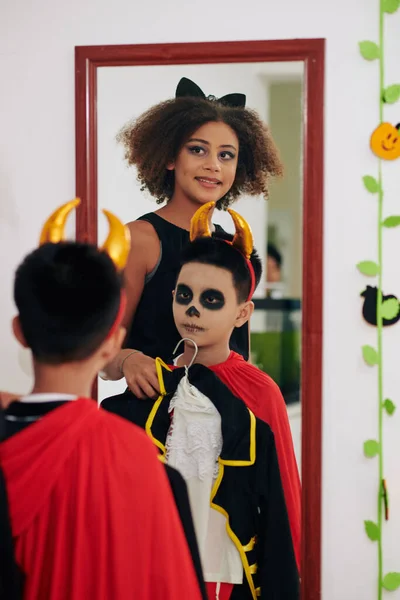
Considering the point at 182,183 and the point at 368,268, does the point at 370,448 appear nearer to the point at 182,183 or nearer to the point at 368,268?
the point at 368,268

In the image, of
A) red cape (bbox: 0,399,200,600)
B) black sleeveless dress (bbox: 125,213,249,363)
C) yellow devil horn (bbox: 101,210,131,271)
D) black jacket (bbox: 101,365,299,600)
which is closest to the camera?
red cape (bbox: 0,399,200,600)

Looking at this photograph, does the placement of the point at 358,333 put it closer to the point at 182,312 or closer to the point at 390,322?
the point at 390,322

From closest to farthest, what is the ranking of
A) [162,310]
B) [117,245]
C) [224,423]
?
1. [117,245]
2. [224,423]
3. [162,310]

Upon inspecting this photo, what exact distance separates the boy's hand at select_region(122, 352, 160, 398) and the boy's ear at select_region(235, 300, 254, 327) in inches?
8.1

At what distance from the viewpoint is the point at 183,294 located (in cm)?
149

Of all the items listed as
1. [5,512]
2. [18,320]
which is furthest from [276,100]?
[5,512]

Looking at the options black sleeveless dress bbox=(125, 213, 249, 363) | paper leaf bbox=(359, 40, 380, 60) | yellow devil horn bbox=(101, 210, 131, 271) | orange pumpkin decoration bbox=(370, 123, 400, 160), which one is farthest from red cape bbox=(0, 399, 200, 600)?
paper leaf bbox=(359, 40, 380, 60)

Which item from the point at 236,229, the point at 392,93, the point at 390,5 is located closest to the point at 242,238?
the point at 236,229

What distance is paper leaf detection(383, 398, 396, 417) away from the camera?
160 cm

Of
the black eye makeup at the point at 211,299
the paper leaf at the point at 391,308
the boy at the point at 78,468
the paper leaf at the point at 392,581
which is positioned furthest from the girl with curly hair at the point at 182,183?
the paper leaf at the point at 392,581

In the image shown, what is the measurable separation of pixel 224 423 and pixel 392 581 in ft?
1.87

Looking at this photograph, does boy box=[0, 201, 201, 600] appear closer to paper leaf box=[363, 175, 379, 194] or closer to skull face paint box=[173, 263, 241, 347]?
skull face paint box=[173, 263, 241, 347]

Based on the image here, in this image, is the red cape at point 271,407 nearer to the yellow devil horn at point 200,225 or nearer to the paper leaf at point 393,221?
the yellow devil horn at point 200,225

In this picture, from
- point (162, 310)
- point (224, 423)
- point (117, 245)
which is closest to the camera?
point (117, 245)
